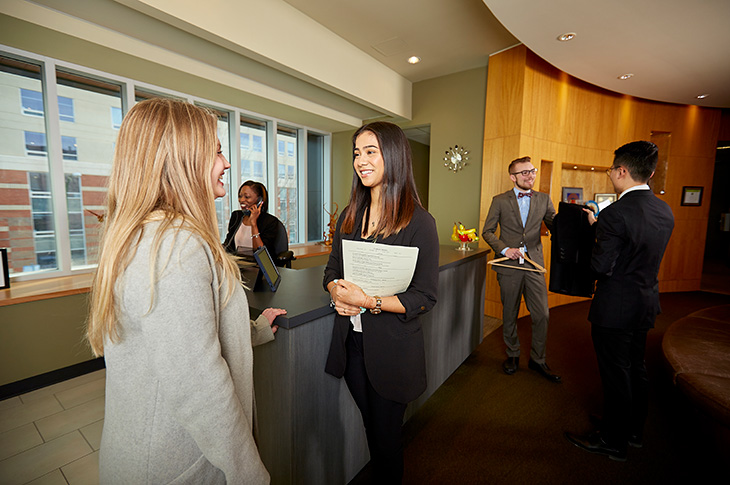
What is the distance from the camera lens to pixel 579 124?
4.59m

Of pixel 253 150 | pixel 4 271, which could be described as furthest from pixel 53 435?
pixel 253 150

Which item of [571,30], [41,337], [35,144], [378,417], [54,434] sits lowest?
[54,434]

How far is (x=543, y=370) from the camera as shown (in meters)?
2.72

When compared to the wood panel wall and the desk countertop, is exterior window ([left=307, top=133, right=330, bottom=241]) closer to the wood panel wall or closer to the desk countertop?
the wood panel wall

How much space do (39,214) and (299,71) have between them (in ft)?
8.70

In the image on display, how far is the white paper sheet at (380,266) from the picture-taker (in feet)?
3.55

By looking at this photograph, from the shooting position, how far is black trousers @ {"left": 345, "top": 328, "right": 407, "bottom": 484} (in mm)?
1216

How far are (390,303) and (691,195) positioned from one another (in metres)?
6.81

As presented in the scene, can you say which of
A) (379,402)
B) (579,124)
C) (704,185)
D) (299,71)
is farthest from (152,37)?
(704,185)

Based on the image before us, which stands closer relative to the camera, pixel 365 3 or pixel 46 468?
pixel 46 468

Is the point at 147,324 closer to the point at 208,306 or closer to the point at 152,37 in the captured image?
the point at 208,306

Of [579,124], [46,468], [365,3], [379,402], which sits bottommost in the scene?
[46,468]

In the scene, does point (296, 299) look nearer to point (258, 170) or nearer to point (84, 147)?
point (84, 147)

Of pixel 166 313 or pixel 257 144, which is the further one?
pixel 257 144
